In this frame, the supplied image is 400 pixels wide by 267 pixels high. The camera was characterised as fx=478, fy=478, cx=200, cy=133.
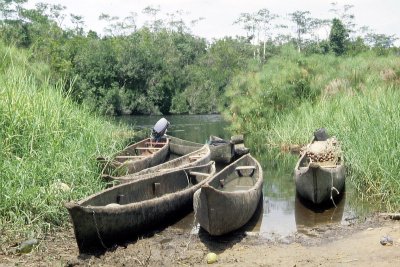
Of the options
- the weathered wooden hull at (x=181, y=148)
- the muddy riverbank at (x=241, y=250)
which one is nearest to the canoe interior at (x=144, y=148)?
the weathered wooden hull at (x=181, y=148)

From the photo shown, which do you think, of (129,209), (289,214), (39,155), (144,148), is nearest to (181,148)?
(144,148)

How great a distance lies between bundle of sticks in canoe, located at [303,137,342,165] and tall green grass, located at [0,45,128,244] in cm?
445

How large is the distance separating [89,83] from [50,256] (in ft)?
117

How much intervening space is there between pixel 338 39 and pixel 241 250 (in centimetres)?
3483

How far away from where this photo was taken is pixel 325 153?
33.7ft

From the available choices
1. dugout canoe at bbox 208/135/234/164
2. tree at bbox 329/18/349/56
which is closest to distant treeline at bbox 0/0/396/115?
tree at bbox 329/18/349/56

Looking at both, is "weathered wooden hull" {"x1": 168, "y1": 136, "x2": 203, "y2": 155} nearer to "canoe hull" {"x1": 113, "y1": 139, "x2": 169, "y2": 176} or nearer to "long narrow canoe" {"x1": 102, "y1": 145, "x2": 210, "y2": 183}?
"canoe hull" {"x1": 113, "y1": 139, "x2": 169, "y2": 176}

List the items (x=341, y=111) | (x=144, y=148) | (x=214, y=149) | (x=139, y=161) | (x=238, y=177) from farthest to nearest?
(x=214, y=149) < (x=341, y=111) < (x=144, y=148) < (x=139, y=161) < (x=238, y=177)

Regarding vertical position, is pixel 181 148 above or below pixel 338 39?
below

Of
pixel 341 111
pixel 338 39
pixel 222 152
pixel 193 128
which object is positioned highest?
pixel 338 39

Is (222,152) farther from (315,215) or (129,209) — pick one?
(129,209)

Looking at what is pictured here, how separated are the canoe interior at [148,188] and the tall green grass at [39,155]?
1.50ft

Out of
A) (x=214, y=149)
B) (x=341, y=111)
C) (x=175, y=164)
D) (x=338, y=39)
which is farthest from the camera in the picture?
(x=338, y=39)

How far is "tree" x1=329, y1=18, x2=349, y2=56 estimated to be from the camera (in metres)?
38.0
